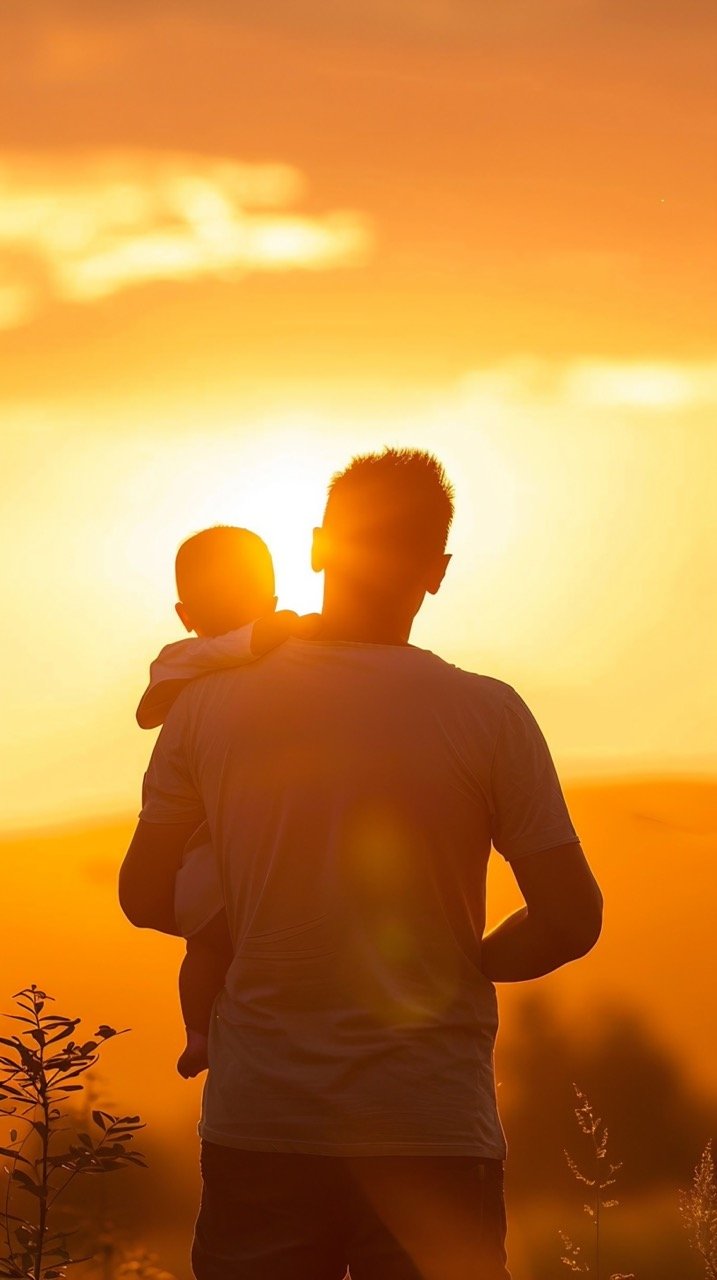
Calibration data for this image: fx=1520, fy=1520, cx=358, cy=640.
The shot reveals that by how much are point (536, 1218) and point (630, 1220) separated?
14.6 feet

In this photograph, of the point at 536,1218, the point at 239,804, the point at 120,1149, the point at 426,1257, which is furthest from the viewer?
the point at 536,1218

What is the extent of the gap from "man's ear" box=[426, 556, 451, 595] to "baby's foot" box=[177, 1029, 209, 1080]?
1004mm

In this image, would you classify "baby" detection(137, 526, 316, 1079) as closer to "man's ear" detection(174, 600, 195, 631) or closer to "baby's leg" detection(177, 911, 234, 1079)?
"baby's leg" detection(177, 911, 234, 1079)

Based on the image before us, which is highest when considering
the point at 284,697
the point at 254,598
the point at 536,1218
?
the point at 254,598

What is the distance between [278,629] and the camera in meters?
2.56

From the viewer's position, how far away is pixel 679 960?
29766mm

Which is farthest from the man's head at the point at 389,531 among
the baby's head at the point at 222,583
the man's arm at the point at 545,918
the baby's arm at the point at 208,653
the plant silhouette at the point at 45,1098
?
the plant silhouette at the point at 45,1098

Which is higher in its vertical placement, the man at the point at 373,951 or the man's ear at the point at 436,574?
the man's ear at the point at 436,574

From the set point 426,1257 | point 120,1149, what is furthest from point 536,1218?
point 426,1257

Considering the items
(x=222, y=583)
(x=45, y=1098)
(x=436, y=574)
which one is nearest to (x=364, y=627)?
(x=436, y=574)

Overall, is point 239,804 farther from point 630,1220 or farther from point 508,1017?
point 508,1017

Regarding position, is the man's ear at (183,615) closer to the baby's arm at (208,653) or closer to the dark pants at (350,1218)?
the baby's arm at (208,653)

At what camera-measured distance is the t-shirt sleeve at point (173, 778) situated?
2584 millimetres

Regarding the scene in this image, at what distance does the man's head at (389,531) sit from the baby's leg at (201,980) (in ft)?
2.06
